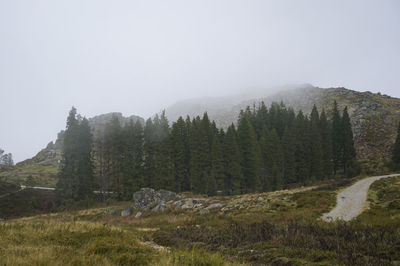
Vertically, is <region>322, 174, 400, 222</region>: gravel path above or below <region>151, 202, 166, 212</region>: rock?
above

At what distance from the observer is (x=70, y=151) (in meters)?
44.3

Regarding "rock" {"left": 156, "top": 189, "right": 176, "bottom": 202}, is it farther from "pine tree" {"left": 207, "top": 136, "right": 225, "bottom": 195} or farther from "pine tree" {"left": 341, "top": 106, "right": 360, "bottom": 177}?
"pine tree" {"left": 341, "top": 106, "right": 360, "bottom": 177}

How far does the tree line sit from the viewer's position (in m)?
43.1

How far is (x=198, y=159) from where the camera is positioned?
147 ft

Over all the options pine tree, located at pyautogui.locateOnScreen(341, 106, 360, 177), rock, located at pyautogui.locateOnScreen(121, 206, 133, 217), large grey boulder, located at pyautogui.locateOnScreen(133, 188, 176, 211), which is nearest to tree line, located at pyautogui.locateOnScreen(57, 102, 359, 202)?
pine tree, located at pyautogui.locateOnScreen(341, 106, 360, 177)

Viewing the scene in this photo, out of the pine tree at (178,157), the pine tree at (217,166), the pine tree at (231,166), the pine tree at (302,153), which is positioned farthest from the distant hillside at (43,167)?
the pine tree at (302,153)

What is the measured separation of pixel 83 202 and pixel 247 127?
38018mm

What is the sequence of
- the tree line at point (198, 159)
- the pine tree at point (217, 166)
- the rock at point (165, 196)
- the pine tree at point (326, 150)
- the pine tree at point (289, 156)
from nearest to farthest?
1. the rock at point (165, 196)
2. the pine tree at point (217, 166)
3. the tree line at point (198, 159)
4. the pine tree at point (289, 156)
5. the pine tree at point (326, 150)

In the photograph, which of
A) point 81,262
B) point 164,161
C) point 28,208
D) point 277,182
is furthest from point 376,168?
point 28,208

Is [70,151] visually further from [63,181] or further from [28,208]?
[28,208]

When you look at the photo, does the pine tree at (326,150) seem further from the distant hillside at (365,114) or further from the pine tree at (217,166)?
the pine tree at (217,166)

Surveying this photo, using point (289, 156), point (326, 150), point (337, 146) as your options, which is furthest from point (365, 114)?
point (289, 156)

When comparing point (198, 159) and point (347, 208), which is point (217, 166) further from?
point (347, 208)

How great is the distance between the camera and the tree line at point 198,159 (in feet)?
141
